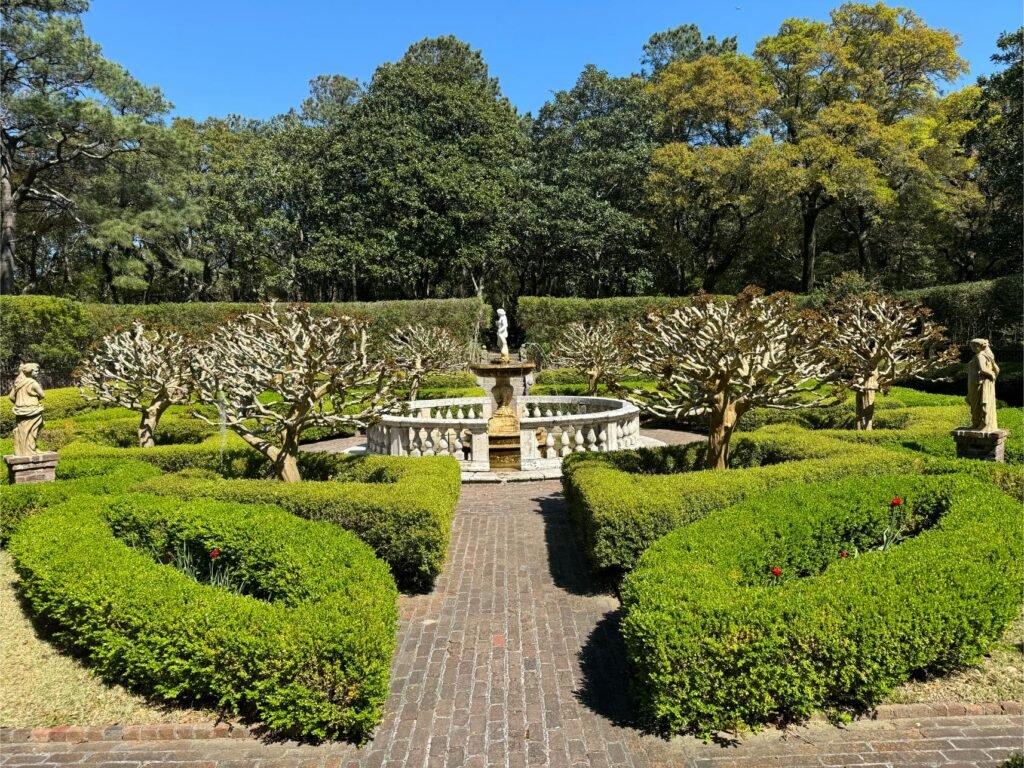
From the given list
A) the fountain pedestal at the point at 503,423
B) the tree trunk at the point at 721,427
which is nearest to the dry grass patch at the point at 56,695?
the tree trunk at the point at 721,427

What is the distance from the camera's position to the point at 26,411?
9266mm

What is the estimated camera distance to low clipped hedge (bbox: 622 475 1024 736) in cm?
418

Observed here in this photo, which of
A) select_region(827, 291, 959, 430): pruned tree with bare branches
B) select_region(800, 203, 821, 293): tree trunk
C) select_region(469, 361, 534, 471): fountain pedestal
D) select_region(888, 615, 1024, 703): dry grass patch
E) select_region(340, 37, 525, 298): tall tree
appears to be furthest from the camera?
select_region(340, 37, 525, 298): tall tree

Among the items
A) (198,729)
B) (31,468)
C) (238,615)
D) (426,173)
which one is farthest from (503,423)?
(426,173)

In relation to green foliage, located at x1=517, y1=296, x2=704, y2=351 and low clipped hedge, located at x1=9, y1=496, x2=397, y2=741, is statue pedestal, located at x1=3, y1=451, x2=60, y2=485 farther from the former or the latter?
green foliage, located at x1=517, y1=296, x2=704, y2=351

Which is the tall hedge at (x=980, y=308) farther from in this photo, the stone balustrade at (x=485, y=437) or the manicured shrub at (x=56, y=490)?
the manicured shrub at (x=56, y=490)

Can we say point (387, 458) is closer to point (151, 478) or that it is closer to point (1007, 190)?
point (151, 478)

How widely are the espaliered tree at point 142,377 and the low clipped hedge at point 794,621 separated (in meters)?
11.4

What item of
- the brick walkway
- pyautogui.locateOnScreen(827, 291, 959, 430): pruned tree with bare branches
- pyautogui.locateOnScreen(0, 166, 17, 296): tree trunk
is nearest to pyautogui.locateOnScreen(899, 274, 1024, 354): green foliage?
pyautogui.locateOnScreen(827, 291, 959, 430): pruned tree with bare branches

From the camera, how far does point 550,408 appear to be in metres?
17.6

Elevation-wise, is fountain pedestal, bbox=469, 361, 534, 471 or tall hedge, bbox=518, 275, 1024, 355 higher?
tall hedge, bbox=518, 275, 1024, 355

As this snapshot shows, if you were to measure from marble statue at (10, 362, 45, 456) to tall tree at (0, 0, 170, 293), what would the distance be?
24.9 metres

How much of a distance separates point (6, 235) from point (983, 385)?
38.5 metres

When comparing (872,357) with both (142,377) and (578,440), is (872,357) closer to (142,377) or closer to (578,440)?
(578,440)
